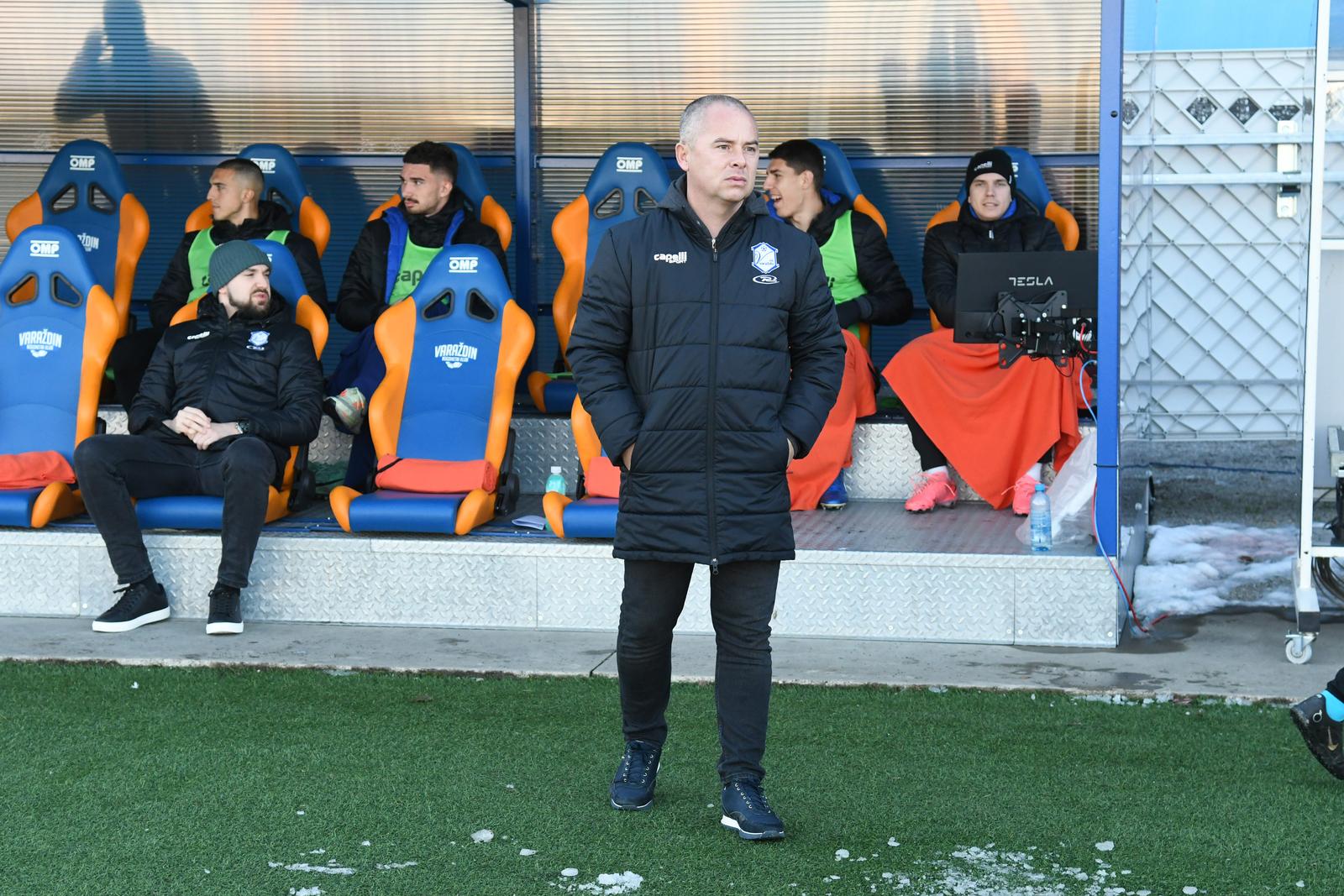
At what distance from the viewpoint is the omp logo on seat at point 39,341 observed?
623cm

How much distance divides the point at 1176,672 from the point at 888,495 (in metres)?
1.91

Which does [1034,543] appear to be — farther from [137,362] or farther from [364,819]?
[137,362]

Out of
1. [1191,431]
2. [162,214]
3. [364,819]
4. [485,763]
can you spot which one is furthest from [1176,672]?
[162,214]

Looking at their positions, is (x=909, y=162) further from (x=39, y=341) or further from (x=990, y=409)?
(x=39, y=341)

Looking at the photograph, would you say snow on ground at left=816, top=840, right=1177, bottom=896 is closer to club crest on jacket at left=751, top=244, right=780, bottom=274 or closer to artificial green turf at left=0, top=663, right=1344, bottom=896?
artificial green turf at left=0, top=663, right=1344, bottom=896

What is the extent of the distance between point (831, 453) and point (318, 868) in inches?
131

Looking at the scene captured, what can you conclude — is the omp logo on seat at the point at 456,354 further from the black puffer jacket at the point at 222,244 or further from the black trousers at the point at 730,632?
the black trousers at the point at 730,632

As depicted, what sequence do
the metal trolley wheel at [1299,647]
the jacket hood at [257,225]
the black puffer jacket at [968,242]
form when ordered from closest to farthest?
the metal trolley wheel at [1299,647] → the black puffer jacket at [968,242] → the jacket hood at [257,225]

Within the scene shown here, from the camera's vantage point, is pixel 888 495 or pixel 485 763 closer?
pixel 485 763

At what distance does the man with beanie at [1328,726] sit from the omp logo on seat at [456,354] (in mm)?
3436

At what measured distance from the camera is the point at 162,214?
8.35 meters

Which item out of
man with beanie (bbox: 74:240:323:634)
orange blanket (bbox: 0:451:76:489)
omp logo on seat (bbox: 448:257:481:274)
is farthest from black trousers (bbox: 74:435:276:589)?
omp logo on seat (bbox: 448:257:481:274)

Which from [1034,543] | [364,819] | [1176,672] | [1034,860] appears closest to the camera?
[1034,860]

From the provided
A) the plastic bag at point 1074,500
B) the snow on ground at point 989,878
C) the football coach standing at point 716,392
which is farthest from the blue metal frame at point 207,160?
the snow on ground at point 989,878
